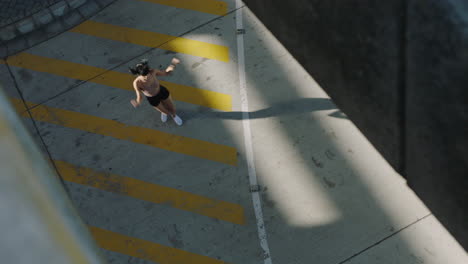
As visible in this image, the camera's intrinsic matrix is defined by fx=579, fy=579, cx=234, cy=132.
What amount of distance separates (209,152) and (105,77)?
2591 millimetres

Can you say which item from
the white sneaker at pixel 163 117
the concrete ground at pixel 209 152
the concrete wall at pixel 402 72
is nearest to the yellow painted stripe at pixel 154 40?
the concrete ground at pixel 209 152

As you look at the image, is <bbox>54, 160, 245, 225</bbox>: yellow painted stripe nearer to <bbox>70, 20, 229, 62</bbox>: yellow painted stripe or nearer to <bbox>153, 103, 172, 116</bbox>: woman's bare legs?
<bbox>153, 103, 172, 116</bbox>: woman's bare legs

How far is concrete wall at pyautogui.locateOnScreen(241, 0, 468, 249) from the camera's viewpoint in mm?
3178

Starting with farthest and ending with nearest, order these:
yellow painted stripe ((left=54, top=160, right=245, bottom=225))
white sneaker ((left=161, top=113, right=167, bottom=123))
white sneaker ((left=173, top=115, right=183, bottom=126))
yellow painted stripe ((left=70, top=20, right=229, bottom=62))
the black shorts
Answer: yellow painted stripe ((left=70, top=20, right=229, bottom=62))
white sneaker ((left=161, top=113, right=167, bottom=123))
white sneaker ((left=173, top=115, right=183, bottom=126))
the black shorts
yellow painted stripe ((left=54, top=160, right=245, bottom=225))

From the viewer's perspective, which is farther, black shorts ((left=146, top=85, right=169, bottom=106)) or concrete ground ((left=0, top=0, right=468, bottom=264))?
black shorts ((left=146, top=85, right=169, bottom=106))

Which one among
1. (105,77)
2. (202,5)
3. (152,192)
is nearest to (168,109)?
(152,192)

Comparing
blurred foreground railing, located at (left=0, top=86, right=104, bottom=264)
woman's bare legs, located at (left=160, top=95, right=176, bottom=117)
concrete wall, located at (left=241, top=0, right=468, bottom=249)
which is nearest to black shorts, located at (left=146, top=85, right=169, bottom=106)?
woman's bare legs, located at (left=160, top=95, right=176, bottom=117)

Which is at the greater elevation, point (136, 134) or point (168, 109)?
point (168, 109)

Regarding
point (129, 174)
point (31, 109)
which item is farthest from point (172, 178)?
point (31, 109)

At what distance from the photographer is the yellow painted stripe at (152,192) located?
790 centimetres

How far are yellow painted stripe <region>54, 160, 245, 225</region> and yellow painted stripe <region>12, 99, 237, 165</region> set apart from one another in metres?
0.67

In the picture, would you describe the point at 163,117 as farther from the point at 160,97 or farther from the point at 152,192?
the point at 152,192

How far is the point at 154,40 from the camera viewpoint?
33.5 ft

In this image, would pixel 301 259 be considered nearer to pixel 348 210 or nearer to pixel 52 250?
pixel 348 210
